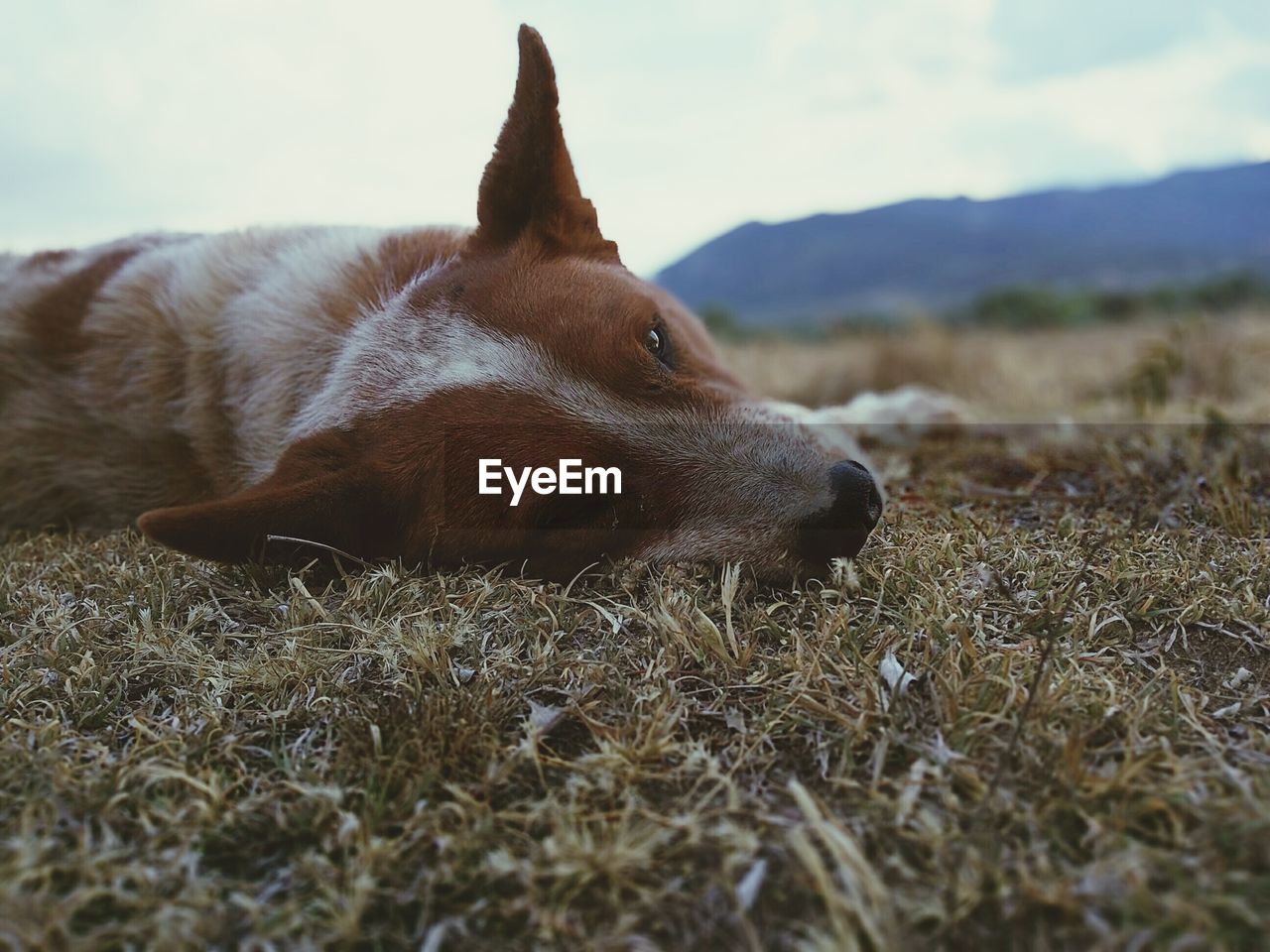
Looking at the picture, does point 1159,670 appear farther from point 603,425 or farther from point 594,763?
point 603,425

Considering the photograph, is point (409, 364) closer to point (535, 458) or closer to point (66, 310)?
point (535, 458)

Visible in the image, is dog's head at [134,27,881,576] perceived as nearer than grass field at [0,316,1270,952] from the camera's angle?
No

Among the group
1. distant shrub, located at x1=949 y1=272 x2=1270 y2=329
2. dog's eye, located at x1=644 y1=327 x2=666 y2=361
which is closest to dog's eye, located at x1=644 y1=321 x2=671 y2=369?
dog's eye, located at x1=644 y1=327 x2=666 y2=361

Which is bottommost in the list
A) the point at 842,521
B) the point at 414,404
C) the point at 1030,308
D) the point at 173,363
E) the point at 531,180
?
the point at 842,521

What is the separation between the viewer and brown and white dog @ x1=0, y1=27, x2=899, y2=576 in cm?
210

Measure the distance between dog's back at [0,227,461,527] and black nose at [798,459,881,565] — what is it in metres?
1.44

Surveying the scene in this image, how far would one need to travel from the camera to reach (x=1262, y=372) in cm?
524

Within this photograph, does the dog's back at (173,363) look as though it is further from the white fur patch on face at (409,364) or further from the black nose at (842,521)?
the black nose at (842,521)

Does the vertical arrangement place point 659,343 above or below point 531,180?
below

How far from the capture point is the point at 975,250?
41.4 m

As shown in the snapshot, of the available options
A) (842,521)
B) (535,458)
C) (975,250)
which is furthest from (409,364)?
(975,250)

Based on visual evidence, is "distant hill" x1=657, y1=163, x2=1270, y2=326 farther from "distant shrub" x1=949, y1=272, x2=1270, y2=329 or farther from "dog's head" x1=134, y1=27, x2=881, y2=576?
"dog's head" x1=134, y1=27, x2=881, y2=576

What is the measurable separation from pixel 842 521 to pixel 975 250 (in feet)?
143

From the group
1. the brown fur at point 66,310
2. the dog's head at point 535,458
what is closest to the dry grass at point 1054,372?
the dog's head at point 535,458
